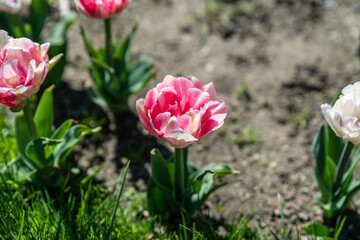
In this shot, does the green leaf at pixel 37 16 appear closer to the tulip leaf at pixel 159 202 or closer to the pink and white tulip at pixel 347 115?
the tulip leaf at pixel 159 202

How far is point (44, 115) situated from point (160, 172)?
0.59 meters

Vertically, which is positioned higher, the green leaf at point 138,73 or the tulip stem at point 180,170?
the green leaf at point 138,73

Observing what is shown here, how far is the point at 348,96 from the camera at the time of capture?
1549 mm

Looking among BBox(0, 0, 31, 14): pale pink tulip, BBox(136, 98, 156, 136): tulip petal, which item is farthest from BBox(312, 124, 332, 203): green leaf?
BBox(0, 0, 31, 14): pale pink tulip

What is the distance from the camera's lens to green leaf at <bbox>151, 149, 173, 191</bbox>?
1783 millimetres

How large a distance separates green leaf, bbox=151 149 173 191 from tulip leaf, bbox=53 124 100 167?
32cm

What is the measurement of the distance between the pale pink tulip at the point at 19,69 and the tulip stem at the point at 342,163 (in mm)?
1179

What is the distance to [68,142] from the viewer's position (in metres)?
1.97

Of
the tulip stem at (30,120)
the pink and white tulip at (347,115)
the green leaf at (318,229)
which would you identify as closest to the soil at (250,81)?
the green leaf at (318,229)

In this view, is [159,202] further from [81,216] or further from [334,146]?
[334,146]

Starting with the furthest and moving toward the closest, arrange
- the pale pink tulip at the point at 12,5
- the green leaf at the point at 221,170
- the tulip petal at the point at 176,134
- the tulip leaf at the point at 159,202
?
the pale pink tulip at the point at 12,5 → the tulip leaf at the point at 159,202 → the green leaf at the point at 221,170 → the tulip petal at the point at 176,134

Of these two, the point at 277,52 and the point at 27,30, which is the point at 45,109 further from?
the point at 277,52

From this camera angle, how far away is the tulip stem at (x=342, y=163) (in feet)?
5.70

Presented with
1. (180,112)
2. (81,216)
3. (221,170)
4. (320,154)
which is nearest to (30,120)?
(81,216)
